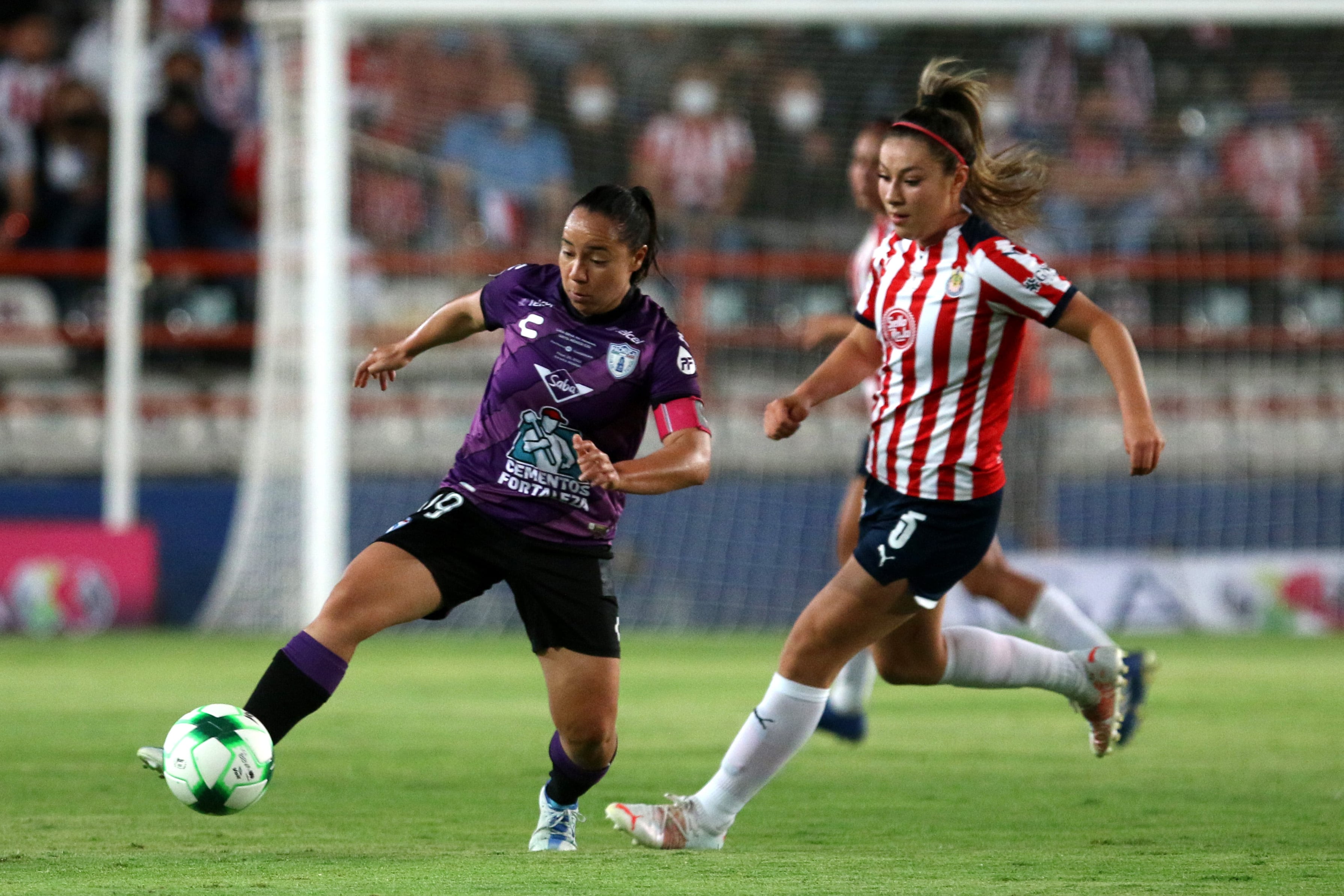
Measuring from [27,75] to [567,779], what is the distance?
1299 centimetres

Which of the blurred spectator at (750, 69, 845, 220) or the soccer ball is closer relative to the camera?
the soccer ball

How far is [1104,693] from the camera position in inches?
222

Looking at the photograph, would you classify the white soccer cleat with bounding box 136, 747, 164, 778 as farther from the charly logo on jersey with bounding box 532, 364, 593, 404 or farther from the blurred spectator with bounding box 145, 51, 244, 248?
the blurred spectator with bounding box 145, 51, 244, 248

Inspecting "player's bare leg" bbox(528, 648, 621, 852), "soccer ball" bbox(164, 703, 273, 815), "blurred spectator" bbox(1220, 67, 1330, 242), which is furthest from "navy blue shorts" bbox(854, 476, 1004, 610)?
"blurred spectator" bbox(1220, 67, 1330, 242)

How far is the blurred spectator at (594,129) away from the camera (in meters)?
14.2

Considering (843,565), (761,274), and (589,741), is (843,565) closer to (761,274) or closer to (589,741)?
(589,741)

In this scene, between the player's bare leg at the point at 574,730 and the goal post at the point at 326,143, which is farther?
the goal post at the point at 326,143

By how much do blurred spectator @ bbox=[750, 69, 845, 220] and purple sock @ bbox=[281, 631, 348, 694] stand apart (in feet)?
34.3

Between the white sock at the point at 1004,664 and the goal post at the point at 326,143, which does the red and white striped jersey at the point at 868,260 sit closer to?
the white sock at the point at 1004,664

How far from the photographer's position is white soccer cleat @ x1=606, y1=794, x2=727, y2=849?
4609 mm

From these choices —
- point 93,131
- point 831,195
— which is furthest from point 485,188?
point 93,131

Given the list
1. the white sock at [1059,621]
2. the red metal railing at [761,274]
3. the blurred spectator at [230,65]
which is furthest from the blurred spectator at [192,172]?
the white sock at [1059,621]

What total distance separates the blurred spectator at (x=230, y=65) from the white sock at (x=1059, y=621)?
10913 mm

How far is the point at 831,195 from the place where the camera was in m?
14.8
